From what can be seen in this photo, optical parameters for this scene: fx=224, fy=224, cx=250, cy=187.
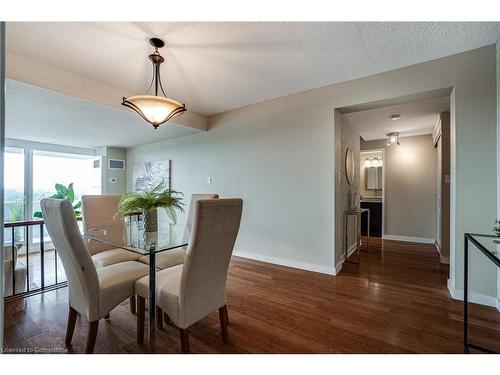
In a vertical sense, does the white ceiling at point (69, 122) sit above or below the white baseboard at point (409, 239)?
above

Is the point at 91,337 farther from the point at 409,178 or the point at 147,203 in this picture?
the point at 409,178

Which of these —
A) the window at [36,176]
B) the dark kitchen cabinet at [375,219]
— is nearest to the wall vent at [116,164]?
the window at [36,176]

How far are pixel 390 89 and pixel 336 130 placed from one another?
27.8 inches

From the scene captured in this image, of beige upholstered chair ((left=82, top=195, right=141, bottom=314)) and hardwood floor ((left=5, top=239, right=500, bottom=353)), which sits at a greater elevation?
beige upholstered chair ((left=82, top=195, right=141, bottom=314))

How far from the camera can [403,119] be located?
3793mm

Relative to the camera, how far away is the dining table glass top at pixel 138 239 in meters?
1.53

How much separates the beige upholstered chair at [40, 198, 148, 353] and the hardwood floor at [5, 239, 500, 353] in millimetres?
304

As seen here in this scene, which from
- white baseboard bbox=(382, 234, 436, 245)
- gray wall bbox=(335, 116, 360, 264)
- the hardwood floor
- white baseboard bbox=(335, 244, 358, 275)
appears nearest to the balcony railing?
the hardwood floor

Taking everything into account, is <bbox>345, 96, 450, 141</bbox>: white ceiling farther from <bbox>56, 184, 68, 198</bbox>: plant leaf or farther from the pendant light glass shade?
<bbox>56, 184, 68, 198</bbox>: plant leaf

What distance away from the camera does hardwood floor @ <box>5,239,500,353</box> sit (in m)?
1.55

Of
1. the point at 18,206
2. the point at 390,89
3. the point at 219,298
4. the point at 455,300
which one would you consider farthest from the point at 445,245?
the point at 18,206

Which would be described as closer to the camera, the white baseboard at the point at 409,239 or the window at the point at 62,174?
the white baseboard at the point at 409,239

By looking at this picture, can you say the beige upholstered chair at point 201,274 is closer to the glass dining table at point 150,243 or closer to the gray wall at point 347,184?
the glass dining table at point 150,243

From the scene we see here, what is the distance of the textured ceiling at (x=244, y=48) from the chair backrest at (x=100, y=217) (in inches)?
55.5
